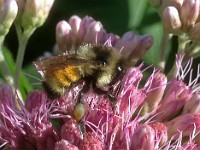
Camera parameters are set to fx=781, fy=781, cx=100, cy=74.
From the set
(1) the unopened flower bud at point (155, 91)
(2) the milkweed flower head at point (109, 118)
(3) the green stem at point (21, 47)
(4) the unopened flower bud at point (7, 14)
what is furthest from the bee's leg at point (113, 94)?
(4) the unopened flower bud at point (7, 14)

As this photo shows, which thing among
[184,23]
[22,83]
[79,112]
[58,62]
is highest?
[58,62]

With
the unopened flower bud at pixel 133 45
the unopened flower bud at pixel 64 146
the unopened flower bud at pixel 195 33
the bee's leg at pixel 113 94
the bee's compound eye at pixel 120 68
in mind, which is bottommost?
the unopened flower bud at pixel 64 146

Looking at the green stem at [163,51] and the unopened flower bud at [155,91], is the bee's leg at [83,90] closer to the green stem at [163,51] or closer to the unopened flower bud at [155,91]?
the unopened flower bud at [155,91]

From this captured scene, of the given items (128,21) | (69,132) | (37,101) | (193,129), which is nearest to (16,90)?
(37,101)

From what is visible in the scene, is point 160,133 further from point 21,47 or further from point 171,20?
point 21,47

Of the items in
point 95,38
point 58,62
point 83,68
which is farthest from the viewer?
point 95,38

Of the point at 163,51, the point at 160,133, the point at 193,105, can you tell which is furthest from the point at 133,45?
the point at 160,133

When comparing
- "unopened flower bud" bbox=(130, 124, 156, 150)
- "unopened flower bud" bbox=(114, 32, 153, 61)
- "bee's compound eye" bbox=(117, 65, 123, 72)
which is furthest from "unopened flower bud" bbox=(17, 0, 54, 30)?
"unopened flower bud" bbox=(130, 124, 156, 150)

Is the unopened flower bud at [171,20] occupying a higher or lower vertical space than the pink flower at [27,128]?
higher
